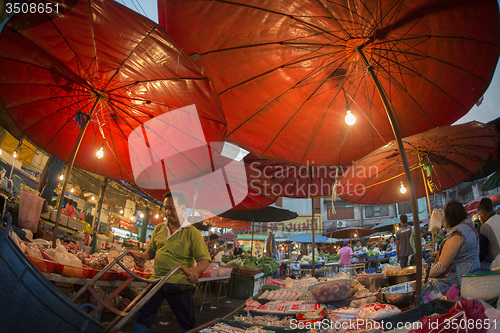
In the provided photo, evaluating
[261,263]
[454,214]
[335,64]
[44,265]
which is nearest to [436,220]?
[454,214]

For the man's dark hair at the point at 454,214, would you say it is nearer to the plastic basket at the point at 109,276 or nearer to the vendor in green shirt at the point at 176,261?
the vendor in green shirt at the point at 176,261

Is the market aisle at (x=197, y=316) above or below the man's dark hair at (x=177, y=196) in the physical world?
below

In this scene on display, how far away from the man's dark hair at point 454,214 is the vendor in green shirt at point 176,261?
9.38 ft

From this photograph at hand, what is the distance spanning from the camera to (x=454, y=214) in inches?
123

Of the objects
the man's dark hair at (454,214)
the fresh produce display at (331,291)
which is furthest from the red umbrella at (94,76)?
the man's dark hair at (454,214)

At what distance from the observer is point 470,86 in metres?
3.64

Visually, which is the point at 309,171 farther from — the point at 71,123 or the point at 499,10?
the point at 71,123

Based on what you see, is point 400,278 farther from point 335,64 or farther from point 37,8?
point 37,8

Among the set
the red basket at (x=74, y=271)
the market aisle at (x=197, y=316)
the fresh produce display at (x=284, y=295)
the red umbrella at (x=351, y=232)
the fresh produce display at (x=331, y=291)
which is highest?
the red umbrella at (x=351, y=232)

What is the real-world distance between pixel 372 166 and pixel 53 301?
542cm

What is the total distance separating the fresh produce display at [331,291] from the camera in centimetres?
300

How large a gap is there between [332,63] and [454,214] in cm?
237

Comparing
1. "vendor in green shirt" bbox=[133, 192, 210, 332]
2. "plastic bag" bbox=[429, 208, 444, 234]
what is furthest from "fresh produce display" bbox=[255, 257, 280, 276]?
"vendor in green shirt" bbox=[133, 192, 210, 332]

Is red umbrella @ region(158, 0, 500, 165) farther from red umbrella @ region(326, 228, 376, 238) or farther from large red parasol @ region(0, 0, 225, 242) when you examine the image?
red umbrella @ region(326, 228, 376, 238)
